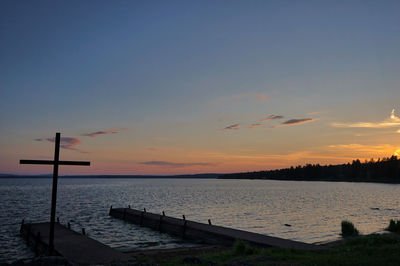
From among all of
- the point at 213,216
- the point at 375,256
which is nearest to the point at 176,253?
the point at 375,256

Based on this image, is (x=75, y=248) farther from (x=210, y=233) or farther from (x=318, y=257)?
(x=318, y=257)

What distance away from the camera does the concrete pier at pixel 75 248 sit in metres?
19.0

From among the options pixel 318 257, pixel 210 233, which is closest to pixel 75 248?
pixel 210 233

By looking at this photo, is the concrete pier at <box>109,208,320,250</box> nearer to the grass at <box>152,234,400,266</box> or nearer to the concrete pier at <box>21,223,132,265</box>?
the grass at <box>152,234,400,266</box>

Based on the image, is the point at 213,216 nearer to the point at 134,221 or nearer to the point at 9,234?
the point at 134,221

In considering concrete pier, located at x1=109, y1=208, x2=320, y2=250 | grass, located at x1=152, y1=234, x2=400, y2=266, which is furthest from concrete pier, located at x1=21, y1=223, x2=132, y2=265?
concrete pier, located at x1=109, y1=208, x2=320, y2=250

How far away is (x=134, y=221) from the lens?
4569 cm

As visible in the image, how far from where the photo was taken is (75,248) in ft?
72.8

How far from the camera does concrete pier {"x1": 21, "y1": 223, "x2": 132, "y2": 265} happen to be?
18989mm

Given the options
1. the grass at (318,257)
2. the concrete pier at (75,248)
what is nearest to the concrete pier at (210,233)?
the grass at (318,257)

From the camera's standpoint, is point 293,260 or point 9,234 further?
point 9,234

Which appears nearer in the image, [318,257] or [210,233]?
[318,257]

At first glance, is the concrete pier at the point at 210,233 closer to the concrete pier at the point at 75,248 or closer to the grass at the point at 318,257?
the grass at the point at 318,257

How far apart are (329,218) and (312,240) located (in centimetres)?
1900
